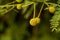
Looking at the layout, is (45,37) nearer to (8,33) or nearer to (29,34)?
(29,34)

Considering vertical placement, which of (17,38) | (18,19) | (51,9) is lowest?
(17,38)

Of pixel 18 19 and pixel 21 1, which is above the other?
pixel 21 1

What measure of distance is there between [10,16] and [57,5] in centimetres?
40

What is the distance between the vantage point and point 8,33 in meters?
1.06

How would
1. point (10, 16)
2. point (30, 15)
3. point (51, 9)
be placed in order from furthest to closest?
point (10, 16) → point (30, 15) → point (51, 9)

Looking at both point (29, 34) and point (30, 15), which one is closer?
point (30, 15)

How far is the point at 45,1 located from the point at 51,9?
6 centimetres

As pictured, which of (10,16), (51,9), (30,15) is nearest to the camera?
(51,9)

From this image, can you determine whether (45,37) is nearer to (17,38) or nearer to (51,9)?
(17,38)

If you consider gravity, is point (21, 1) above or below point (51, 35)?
above

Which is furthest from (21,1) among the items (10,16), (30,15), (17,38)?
(17,38)

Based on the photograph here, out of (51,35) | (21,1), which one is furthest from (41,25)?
(21,1)

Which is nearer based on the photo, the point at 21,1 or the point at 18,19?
the point at 21,1

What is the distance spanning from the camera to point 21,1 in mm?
700
